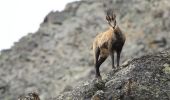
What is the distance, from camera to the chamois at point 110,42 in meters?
24.6

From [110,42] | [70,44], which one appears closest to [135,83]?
[110,42]

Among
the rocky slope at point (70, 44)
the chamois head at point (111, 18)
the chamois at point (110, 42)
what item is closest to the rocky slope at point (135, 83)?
the chamois at point (110, 42)

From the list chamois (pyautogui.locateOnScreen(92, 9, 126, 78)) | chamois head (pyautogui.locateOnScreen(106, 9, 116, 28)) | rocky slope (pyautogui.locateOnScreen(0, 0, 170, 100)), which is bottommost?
rocky slope (pyautogui.locateOnScreen(0, 0, 170, 100))

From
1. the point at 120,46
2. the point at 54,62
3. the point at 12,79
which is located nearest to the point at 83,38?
the point at 54,62

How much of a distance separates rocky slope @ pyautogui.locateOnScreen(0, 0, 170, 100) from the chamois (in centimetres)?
4307

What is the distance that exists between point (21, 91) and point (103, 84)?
169 feet

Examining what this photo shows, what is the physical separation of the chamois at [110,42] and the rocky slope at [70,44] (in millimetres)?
43065

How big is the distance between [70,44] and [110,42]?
56708mm

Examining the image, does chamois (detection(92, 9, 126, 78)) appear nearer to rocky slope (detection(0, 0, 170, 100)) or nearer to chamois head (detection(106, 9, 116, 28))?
chamois head (detection(106, 9, 116, 28))

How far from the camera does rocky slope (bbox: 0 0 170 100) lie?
246 ft

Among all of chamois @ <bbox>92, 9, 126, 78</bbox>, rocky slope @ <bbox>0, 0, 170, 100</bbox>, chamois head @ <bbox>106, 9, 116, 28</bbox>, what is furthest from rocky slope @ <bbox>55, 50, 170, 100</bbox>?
rocky slope @ <bbox>0, 0, 170, 100</bbox>

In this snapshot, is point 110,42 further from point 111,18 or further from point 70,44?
point 70,44

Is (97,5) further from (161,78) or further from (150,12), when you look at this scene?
(161,78)

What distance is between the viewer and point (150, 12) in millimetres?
84188
